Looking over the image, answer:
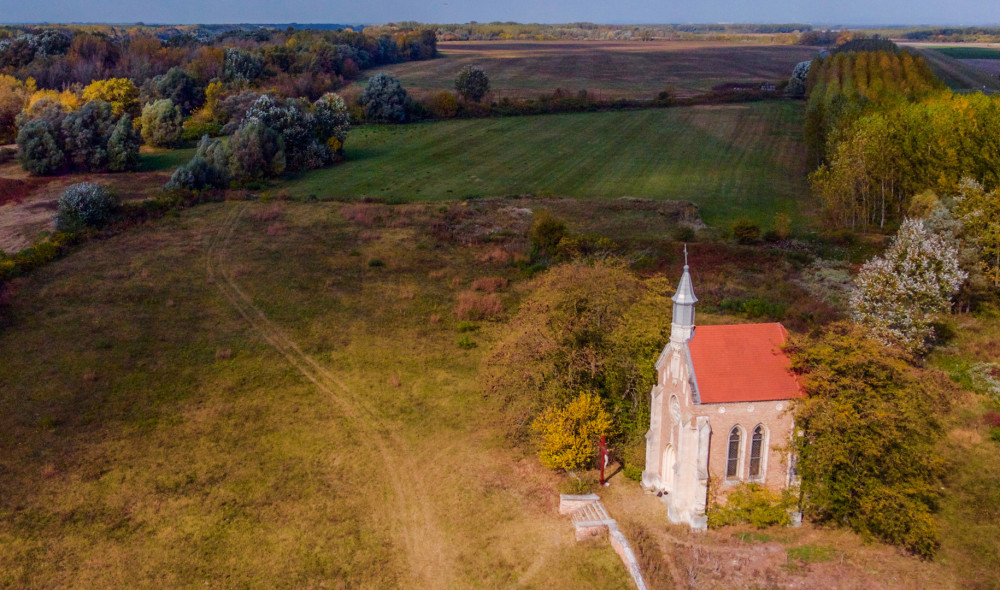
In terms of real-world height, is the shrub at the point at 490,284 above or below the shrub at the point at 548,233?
below

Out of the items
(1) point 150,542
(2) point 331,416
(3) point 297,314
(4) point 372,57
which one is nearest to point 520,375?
(2) point 331,416

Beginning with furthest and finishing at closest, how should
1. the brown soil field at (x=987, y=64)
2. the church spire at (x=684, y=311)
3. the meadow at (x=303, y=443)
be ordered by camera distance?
1. the brown soil field at (x=987, y=64)
2. the meadow at (x=303, y=443)
3. the church spire at (x=684, y=311)

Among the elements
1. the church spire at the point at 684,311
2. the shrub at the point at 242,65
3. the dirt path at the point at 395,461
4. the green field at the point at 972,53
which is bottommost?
the dirt path at the point at 395,461

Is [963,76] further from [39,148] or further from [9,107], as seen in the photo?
[9,107]

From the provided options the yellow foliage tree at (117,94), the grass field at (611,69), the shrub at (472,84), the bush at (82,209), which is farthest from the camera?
the grass field at (611,69)

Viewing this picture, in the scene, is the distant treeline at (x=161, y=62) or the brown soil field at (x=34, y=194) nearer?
the brown soil field at (x=34, y=194)

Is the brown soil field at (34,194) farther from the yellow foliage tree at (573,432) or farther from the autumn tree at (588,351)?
the yellow foliage tree at (573,432)

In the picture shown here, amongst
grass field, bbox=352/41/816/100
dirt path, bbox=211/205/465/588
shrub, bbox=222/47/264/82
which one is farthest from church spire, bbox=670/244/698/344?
grass field, bbox=352/41/816/100

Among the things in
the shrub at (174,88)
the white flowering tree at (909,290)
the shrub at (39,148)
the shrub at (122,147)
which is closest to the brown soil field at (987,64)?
the white flowering tree at (909,290)
